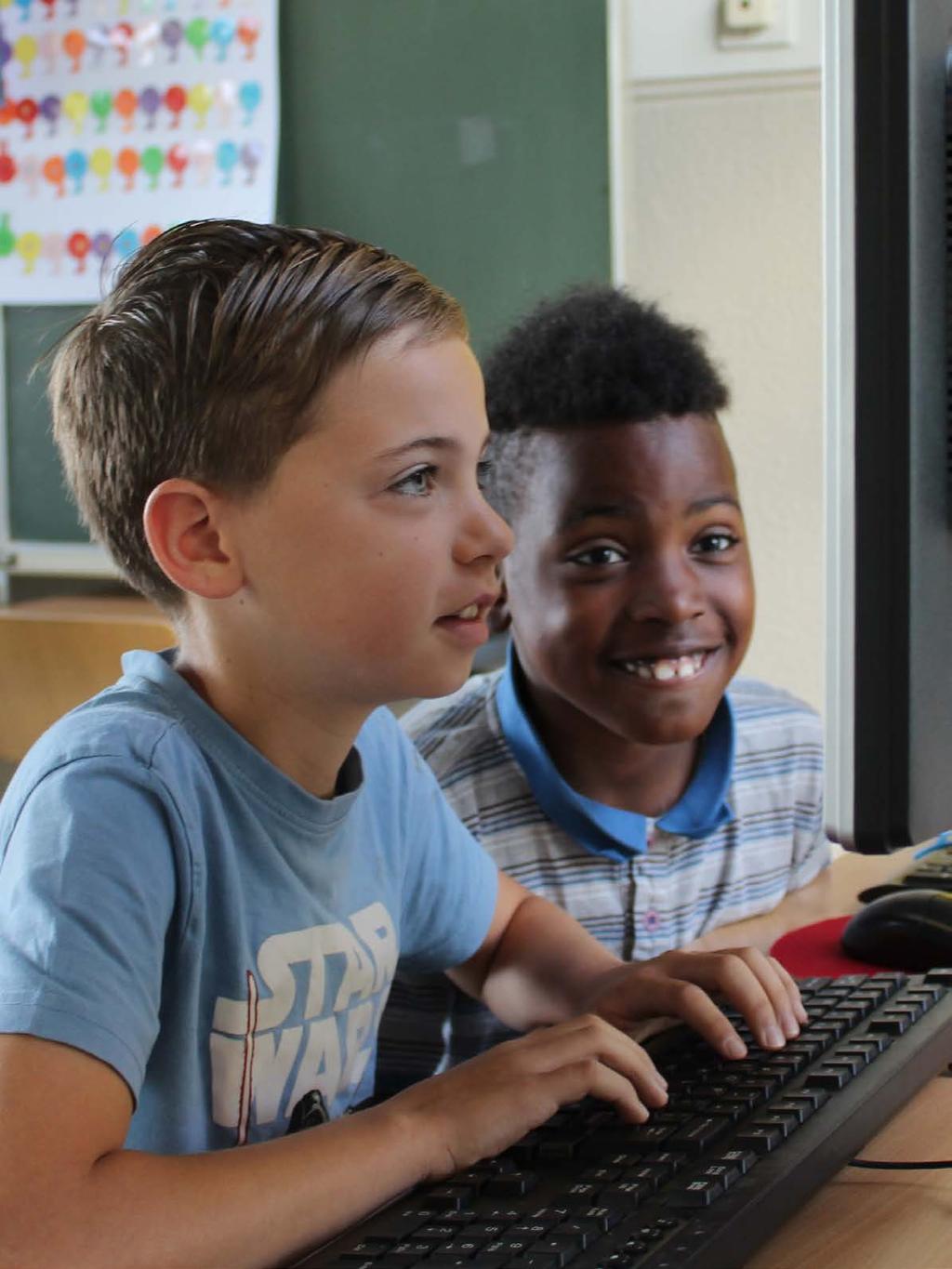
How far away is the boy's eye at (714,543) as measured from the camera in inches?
47.0

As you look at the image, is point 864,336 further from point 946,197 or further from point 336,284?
point 336,284

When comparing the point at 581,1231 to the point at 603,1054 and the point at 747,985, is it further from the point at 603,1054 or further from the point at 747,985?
the point at 747,985

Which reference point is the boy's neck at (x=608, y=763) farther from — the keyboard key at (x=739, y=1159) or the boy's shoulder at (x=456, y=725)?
the keyboard key at (x=739, y=1159)

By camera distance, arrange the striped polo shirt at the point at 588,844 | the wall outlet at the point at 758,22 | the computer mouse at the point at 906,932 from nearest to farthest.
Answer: the computer mouse at the point at 906,932 → the striped polo shirt at the point at 588,844 → the wall outlet at the point at 758,22

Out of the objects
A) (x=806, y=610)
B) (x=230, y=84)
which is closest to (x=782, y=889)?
(x=806, y=610)

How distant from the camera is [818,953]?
103cm

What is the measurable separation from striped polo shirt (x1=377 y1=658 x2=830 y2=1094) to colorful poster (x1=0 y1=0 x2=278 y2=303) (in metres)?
1.30

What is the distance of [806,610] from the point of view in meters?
2.21

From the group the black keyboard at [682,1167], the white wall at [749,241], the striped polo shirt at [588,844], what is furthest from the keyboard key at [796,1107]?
the white wall at [749,241]

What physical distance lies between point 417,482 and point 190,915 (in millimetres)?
236

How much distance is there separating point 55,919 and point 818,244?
68.8 inches

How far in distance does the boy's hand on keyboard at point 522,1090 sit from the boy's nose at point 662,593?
479 mm

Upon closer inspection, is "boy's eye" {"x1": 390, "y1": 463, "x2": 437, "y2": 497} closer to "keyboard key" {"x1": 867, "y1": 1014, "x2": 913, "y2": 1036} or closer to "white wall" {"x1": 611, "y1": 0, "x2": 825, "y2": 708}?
"keyboard key" {"x1": 867, "y1": 1014, "x2": 913, "y2": 1036}

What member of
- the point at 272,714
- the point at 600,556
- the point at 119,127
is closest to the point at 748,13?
the point at 119,127
